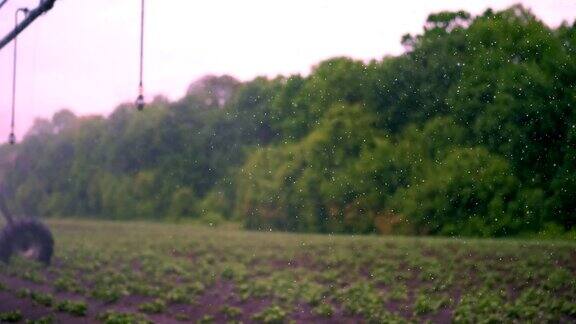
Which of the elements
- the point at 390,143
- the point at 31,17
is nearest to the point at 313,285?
the point at 31,17

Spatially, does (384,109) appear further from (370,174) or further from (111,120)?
(111,120)

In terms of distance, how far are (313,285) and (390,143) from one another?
20.9m

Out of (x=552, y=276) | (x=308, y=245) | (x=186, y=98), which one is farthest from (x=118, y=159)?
(x=552, y=276)

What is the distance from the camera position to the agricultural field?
16609 millimetres

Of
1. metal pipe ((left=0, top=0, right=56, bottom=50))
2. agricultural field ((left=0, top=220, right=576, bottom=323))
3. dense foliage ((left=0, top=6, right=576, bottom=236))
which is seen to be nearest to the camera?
metal pipe ((left=0, top=0, right=56, bottom=50))

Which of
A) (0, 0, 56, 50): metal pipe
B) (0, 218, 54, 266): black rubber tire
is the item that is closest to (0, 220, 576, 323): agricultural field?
(0, 218, 54, 266): black rubber tire

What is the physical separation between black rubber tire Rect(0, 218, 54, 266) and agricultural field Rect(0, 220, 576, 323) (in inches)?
17.5

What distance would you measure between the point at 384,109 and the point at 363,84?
2.40m

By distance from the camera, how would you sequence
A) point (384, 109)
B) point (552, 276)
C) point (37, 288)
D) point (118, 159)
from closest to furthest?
point (552, 276) → point (37, 288) → point (384, 109) → point (118, 159)

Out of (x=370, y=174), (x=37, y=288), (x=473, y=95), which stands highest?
(x=473, y=95)

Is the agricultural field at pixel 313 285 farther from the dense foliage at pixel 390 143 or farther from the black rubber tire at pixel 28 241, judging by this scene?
the dense foliage at pixel 390 143

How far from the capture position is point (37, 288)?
2106 centimetres

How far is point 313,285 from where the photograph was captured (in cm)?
2017

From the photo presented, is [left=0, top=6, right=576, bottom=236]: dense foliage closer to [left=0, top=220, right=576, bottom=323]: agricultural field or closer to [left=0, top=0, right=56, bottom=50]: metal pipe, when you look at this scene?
[left=0, top=220, right=576, bottom=323]: agricultural field
